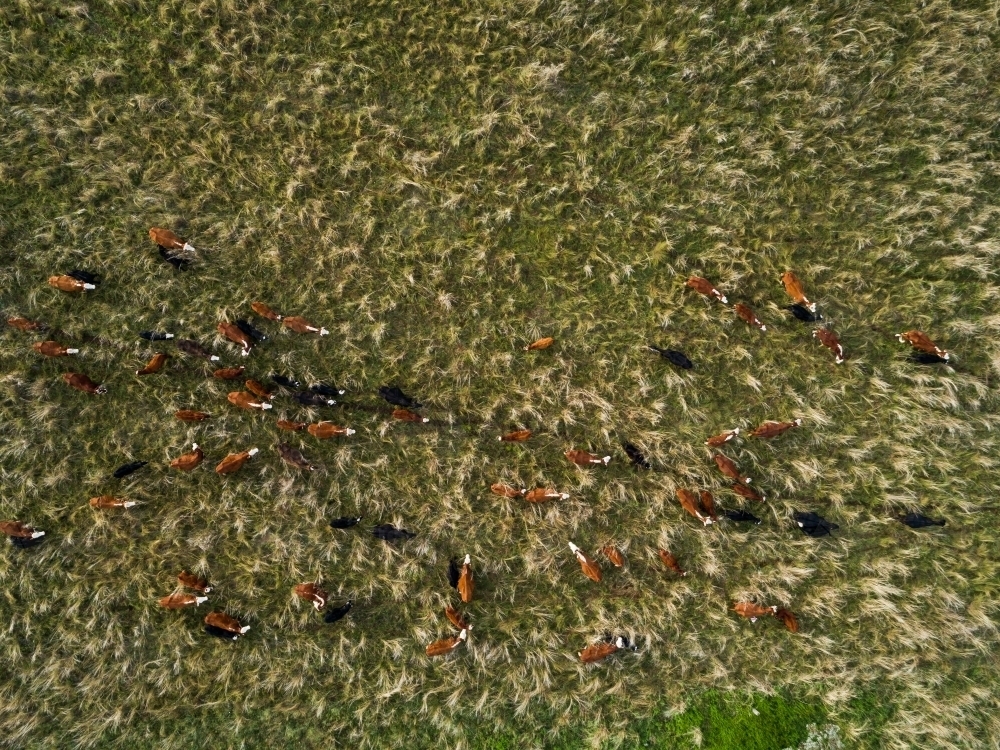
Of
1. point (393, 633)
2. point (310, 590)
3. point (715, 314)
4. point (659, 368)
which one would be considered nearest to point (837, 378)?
point (715, 314)

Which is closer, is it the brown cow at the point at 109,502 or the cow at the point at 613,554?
the brown cow at the point at 109,502

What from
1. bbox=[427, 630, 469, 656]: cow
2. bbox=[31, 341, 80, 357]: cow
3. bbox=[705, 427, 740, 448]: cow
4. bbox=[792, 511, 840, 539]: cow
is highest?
bbox=[31, 341, 80, 357]: cow

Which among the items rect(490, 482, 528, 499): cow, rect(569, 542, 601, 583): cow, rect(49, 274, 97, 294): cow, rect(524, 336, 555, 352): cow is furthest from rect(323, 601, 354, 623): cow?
rect(49, 274, 97, 294): cow

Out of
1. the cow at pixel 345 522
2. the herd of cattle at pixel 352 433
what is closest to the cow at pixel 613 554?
the herd of cattle at pixel 352 433

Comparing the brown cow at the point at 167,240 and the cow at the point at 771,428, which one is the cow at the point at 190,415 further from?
the cow at the point at 771,428

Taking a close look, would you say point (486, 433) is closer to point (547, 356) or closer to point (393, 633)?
point (547, 356)

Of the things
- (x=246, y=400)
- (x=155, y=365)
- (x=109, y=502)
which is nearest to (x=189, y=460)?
(x=246, y=400)

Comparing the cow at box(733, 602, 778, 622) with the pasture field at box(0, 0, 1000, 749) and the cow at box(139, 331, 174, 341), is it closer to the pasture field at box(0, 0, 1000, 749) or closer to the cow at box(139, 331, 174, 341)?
the pasture field at box(0, 0, 1000, 749)
